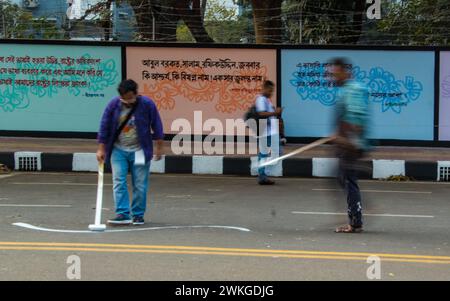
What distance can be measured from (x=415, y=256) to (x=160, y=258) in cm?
238

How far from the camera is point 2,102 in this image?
15219 millimetres

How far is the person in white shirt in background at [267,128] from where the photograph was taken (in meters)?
10.8

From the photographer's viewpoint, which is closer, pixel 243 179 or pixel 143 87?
pixel 243 179

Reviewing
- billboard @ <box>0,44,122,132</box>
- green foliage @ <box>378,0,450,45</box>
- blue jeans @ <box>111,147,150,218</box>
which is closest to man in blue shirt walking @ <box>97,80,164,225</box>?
blue jeans @ <box>111,147,150,218</box>

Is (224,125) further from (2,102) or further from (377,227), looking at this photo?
(377,227)

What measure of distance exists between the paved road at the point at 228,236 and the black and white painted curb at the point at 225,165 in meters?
1.43

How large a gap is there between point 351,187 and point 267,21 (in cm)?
1065

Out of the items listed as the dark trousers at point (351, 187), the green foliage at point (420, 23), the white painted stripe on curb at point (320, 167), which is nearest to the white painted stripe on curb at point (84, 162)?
the white painted stripe on curb at point (320, 167)

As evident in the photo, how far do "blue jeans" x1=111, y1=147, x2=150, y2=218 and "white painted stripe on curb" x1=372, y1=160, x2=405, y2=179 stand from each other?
6040 mm

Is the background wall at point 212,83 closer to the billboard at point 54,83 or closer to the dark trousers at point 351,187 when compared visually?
the billboard at point 54,83

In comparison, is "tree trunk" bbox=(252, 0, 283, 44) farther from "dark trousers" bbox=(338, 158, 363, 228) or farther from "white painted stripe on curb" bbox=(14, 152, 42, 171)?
"dark trousers" bbox=(338, 158, 363, 228)

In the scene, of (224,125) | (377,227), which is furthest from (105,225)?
(224,125)

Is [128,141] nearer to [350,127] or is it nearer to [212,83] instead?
[350,127]

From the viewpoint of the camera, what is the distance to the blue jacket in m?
7.27
